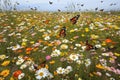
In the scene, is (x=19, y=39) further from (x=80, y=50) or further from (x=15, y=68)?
(x=80, y=50)

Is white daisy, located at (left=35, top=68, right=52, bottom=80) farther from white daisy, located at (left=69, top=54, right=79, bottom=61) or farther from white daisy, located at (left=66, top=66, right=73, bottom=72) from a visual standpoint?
white daisy, located at (left=69, top=54, right=79, bottom=61)

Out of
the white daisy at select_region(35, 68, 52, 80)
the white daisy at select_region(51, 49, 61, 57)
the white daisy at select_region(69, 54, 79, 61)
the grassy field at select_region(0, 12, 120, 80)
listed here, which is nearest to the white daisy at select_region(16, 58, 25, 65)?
the grassy field at select_region(0, 12, 120, 80)

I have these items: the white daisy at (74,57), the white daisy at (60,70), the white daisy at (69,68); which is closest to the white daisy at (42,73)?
the white daisy at (60,70)

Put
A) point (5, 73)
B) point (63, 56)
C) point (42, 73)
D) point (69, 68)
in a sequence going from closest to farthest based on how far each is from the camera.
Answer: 1. point (42, 73)
2. point (69, 68)
3. point (5, 73)
4. point (63, 56)

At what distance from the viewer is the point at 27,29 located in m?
6.21

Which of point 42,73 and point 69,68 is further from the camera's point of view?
point 69,68

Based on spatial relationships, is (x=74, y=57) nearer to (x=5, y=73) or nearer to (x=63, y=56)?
(x=63, y=56)

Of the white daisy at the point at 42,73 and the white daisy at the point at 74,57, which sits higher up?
the white daisy at the point at 74,57

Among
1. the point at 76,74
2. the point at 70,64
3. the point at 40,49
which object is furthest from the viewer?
the point at 40,49

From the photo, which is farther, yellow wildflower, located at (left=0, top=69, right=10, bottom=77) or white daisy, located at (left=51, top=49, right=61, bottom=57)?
white daisy, located at (left=51, top=49, right=61, bottom=57)

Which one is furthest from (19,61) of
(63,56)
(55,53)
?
(63,56)

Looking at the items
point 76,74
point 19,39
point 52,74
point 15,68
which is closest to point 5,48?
point 19,39

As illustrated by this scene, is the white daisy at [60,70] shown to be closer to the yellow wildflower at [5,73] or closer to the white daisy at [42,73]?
the white daisy at [42,73]

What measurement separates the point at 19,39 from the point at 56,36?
84cm
